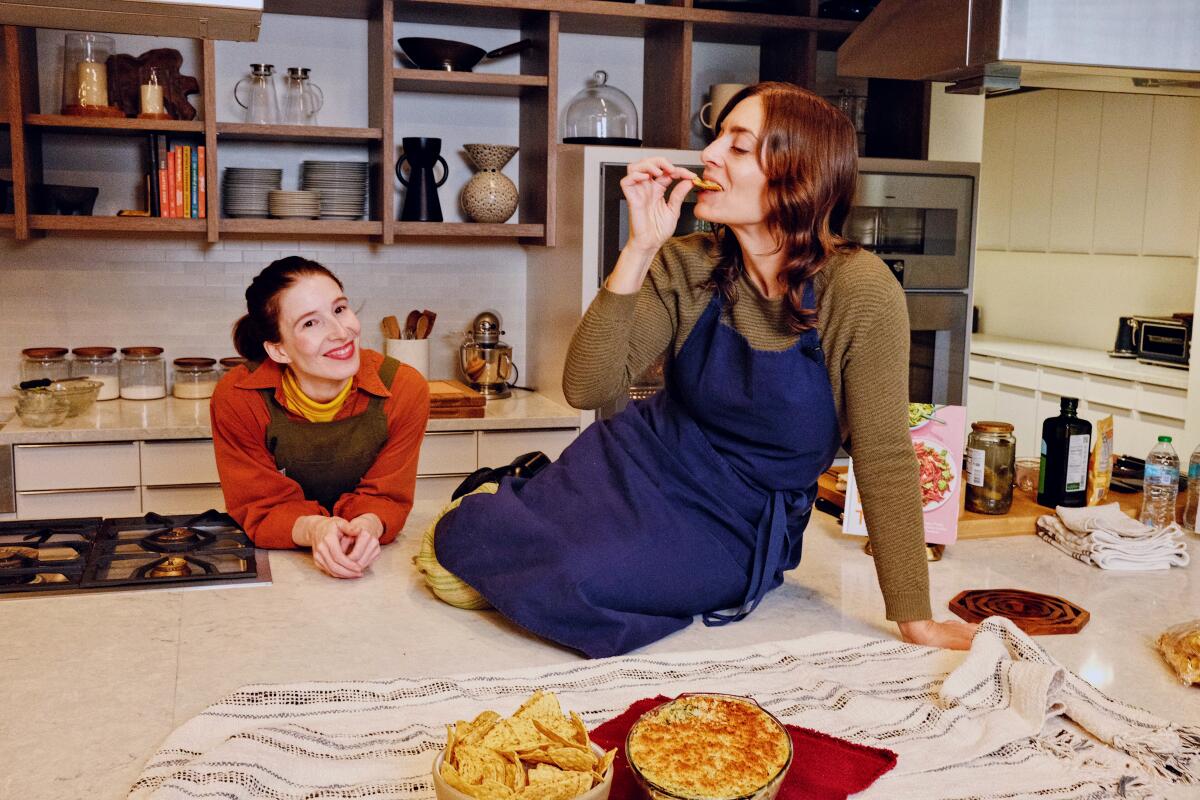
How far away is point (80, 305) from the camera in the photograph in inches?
158

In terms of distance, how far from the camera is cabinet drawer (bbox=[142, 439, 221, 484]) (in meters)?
3.50

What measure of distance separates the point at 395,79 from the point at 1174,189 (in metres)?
3.80

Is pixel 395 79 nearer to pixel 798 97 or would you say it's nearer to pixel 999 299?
pixel 798 97

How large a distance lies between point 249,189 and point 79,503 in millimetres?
1152

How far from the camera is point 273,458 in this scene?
Result: 2221mm

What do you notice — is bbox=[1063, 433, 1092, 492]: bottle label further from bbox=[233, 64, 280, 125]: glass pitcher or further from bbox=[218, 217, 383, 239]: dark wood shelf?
bbox=[233, 64, 280, 125]: glass pitcher

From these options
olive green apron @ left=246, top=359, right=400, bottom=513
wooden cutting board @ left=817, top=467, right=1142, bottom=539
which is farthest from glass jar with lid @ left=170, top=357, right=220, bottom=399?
wooden cutting board @ left=817, top=467, right=1142, bottom=539

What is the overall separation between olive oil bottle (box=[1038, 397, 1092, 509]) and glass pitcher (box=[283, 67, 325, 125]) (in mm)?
2690

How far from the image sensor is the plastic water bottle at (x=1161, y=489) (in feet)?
7.40

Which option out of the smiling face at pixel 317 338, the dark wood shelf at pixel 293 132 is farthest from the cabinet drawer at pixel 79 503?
the smiling face at pixel 317 338

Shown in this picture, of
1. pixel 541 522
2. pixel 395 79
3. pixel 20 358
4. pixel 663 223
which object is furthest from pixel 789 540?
pixel 20 358

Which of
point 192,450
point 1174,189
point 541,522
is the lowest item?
point 192,450

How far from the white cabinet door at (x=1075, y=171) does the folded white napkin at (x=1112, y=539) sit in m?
4.20

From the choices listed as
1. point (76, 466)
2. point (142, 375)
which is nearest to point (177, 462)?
point (76, 466)
